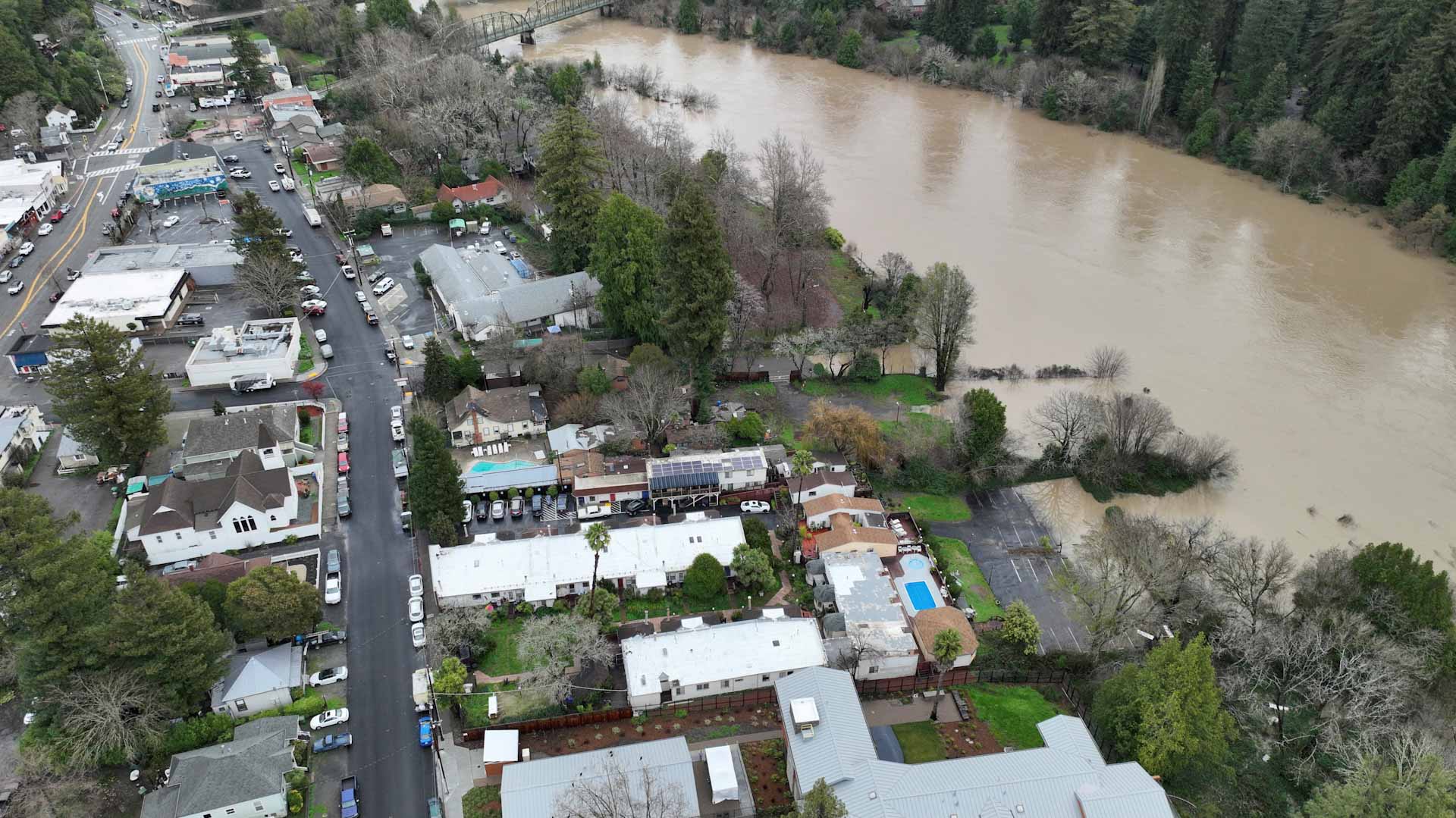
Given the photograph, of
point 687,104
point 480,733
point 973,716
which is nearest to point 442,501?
point 480,733

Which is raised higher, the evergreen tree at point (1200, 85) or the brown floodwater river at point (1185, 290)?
the evergreen tree at point (1200, 85)

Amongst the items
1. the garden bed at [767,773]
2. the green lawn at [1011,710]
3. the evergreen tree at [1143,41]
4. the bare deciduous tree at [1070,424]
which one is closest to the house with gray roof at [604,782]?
the garden bed at [767,773]

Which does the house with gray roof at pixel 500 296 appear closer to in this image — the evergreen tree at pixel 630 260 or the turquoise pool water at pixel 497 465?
the evergreen tree at pixel 630 260

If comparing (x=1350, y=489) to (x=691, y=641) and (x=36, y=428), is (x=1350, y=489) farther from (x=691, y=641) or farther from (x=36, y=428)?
(x=36, y=428)

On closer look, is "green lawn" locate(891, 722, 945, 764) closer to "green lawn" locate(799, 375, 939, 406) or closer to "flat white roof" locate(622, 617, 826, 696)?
"flat white roof" locate(622, 617, 826, 696)

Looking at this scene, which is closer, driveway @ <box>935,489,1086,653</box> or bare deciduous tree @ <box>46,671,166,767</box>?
bare deciduous tree @ <box>46,671,166,767</box>

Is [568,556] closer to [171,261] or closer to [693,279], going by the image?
[693,279]

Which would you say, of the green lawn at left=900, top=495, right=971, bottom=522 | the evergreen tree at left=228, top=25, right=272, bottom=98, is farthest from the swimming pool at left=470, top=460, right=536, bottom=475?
the evergreen tree at left=228, top=25, right=272, bottom=98
